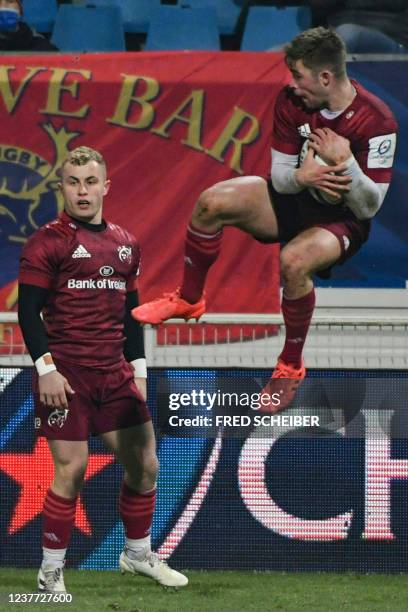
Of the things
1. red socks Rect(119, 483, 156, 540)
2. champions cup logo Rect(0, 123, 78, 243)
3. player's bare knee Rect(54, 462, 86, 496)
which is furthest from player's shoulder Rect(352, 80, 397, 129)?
champions cup logo Rect(0, 123, 78, 243)

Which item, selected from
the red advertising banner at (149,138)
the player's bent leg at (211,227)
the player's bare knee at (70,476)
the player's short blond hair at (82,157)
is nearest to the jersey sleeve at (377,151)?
the player's bent leg at (211,227)

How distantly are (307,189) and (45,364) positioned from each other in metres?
1.83

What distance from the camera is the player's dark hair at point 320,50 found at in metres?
4.48

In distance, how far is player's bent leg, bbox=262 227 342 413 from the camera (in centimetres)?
463

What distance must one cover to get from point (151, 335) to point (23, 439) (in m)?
0.87

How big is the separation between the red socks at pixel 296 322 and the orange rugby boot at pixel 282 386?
0.02 m

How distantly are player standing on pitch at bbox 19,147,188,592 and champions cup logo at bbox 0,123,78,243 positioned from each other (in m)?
2.84

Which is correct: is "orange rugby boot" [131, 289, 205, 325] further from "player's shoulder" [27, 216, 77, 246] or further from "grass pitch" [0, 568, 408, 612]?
"grass pitch" [0, 568, 408, 612]

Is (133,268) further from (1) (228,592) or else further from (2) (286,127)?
(2) (286,127)

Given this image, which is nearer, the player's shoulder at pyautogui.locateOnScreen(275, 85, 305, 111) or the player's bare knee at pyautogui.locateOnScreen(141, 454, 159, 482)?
the player's shoulder at pyautogui.locateOnScreen(275, 85, 305, 111)

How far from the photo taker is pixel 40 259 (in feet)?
20.6

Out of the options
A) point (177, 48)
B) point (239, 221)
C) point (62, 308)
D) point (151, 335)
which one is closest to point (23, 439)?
point (151, 335)

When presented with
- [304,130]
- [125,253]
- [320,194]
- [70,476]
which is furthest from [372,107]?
[70,476]

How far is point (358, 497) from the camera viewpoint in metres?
7.52
